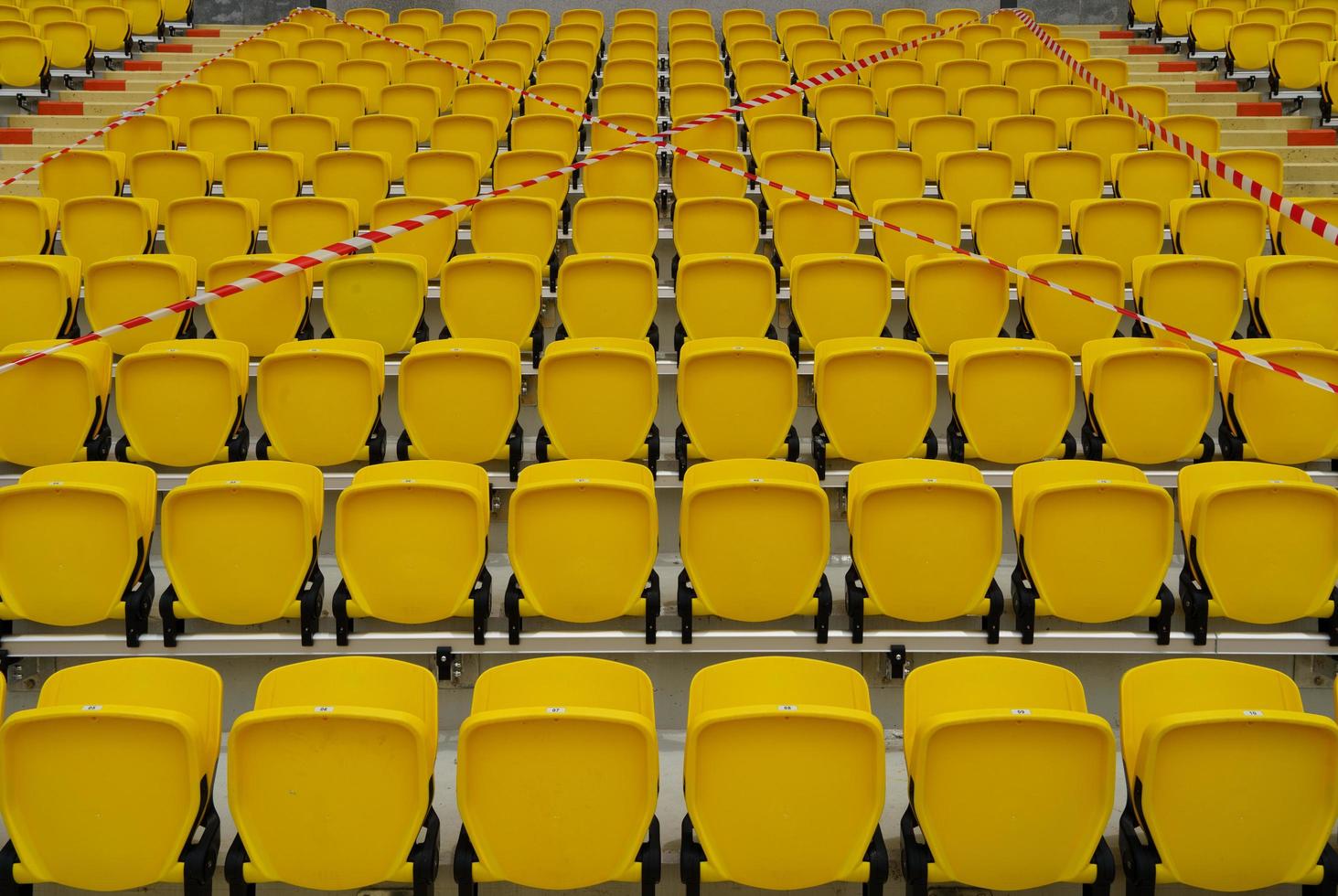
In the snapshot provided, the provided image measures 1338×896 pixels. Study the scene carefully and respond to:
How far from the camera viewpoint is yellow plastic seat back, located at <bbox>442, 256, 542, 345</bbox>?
179 inches

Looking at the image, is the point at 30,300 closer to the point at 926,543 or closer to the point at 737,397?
the point at 737,397

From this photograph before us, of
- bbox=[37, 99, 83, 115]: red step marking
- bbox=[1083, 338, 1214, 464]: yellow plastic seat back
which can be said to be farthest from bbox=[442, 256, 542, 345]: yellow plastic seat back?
bbox=[37, 99, 83, 115]: red step marking

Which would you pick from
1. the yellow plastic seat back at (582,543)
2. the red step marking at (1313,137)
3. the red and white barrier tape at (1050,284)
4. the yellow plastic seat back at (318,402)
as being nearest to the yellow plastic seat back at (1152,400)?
the red and white barrier tape at (1050,284)

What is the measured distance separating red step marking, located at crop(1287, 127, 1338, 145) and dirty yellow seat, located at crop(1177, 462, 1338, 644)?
4033mm

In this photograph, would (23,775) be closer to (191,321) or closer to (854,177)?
(191,321)

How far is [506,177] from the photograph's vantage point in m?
5.69

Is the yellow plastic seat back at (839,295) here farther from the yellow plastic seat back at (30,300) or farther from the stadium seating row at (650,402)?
the yellow plastic seat back at (30,300)

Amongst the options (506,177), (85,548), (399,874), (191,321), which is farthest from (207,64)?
(399,874)

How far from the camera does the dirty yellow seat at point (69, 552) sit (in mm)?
3322

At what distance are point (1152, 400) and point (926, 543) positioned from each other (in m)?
1.06

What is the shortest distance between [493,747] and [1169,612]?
6.04ft

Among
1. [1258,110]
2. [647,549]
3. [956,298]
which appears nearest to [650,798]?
[647,549]

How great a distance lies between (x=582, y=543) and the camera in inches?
132

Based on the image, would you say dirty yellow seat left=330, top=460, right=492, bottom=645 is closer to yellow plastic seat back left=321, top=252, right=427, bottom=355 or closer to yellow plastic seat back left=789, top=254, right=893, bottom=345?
yellow plastic seat back left=321, top=252, right=427, bottom=355
